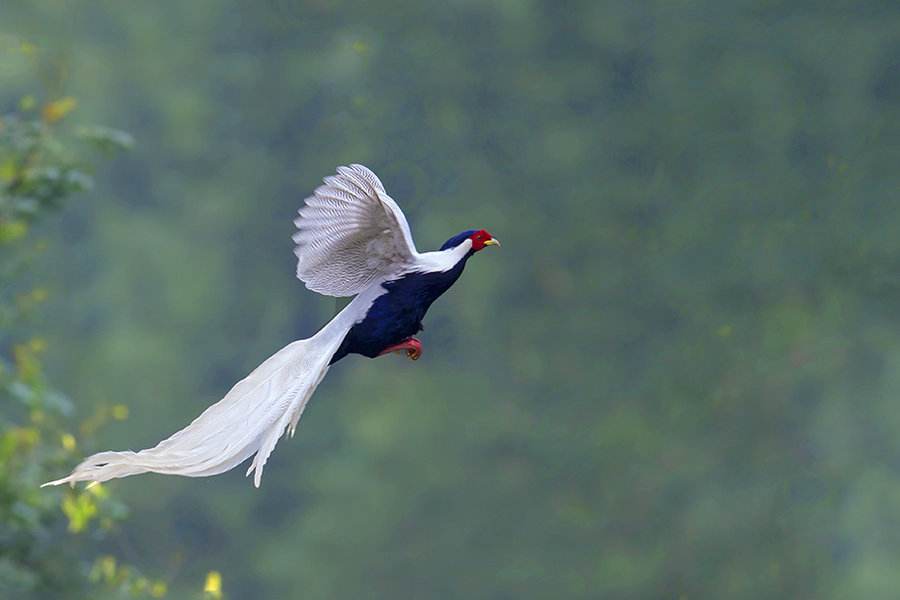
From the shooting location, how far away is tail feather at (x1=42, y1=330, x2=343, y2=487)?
81.3 inches

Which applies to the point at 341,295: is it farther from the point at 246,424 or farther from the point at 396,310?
the point at 246,424

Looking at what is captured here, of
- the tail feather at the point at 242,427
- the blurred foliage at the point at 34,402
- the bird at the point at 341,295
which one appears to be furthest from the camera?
the blurred foliage at the point at 34,402

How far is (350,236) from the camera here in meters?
2.38

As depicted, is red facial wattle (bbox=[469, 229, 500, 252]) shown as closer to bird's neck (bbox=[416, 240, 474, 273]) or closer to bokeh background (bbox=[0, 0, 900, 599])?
bird's neck (bbox=[416, 240, 474, 273])

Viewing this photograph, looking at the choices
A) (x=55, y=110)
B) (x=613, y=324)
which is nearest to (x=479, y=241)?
(x=55, y=110)

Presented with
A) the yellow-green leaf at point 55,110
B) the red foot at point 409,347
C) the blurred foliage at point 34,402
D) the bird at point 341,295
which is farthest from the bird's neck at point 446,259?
the yellow-green leaf at point 55,110

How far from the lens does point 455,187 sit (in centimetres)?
1043

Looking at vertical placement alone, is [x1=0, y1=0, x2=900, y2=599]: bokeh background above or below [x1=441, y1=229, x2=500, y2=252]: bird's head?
above

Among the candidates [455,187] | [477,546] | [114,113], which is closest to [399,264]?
[455,187]

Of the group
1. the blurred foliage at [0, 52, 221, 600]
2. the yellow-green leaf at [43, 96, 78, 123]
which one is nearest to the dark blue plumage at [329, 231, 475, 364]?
the blurred foliage at [0, 52, 221, 600]

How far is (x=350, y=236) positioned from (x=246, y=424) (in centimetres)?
35

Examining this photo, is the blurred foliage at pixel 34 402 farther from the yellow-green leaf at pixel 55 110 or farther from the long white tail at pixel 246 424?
the long white tail at pixel 246 424

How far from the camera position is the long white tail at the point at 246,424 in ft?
6.79

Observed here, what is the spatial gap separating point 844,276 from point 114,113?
18.6 feet
